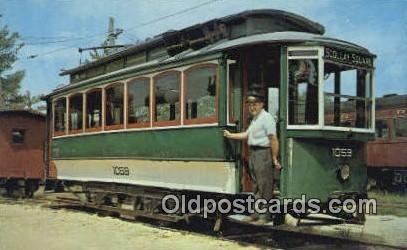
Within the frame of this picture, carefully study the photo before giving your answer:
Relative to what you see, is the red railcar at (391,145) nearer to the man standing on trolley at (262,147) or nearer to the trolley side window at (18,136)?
the trolley side window at (18,136)

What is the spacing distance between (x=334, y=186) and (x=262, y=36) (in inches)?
89.0

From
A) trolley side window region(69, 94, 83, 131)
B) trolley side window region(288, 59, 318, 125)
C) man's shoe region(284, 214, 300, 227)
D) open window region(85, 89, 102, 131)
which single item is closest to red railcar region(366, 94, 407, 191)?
trolley side window region(69, 94, 83, 131)

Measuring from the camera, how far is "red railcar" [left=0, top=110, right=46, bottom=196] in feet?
61.8

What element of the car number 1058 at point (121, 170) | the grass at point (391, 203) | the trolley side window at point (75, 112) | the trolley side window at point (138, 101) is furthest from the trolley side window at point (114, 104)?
the grass at point (391, 203)

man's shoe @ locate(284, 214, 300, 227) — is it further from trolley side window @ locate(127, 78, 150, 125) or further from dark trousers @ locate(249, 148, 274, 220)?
trolley side window @ locate(127, 78, 150, 125)

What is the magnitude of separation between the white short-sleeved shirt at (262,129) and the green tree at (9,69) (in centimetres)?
920

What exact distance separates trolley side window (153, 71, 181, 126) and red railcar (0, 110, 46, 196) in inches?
343

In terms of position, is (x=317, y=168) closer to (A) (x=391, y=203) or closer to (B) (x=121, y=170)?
(B) (x=121, y=170)

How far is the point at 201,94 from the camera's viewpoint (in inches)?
388

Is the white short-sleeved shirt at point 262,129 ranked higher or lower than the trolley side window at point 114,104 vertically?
lower

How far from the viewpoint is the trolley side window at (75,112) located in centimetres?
1409

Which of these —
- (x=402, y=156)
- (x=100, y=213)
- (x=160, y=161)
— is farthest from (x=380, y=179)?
(x=160, y=161)

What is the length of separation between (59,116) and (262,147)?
8.01 meters

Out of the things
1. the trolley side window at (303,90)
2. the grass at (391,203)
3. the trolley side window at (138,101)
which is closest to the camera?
the trolley side window at (303,90)
